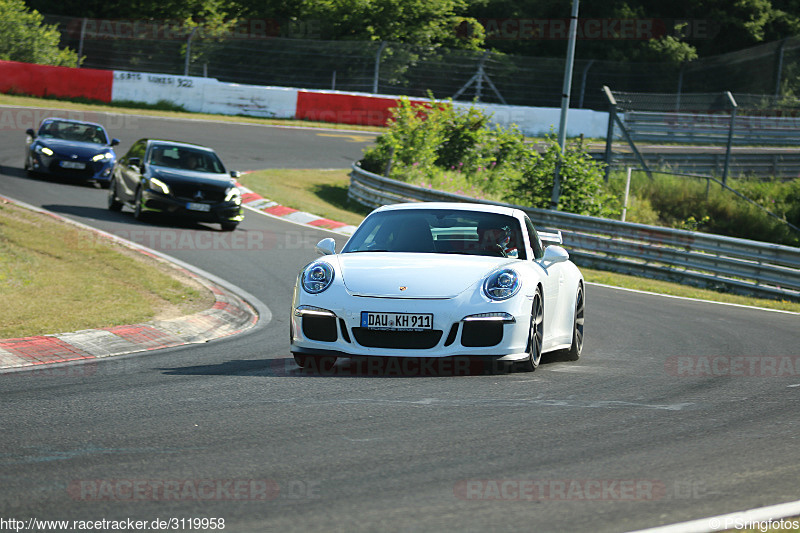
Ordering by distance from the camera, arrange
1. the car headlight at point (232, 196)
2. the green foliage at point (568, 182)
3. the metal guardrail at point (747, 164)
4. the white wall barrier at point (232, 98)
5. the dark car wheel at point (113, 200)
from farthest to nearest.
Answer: the white wall barrier at point (232, 98)
the metal guardrail at point (747, 164)
the green foliage at point (568, 182)
the dark car wheel at point (113, 200)
the car headlight at point (232, 196)

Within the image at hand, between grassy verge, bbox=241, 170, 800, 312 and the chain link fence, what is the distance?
1147 centimetres

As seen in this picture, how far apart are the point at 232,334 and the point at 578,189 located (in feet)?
43.9

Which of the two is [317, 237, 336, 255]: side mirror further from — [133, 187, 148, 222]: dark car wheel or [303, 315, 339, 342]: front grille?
[133, 187, 148, 222]: dark car wheel

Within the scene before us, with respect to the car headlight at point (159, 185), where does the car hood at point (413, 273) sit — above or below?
above

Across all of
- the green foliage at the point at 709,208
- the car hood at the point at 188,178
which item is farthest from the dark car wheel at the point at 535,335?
the green foliage at the point at 709,208

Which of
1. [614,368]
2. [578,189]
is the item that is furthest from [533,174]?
[614,368]

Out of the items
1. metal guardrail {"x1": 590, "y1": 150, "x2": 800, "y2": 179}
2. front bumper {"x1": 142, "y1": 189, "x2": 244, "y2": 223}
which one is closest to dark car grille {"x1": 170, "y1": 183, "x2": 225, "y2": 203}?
front bumper {"x1": 142, "y1": 189, "x2": 244, "y2": 223}

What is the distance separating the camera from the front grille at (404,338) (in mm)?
7371

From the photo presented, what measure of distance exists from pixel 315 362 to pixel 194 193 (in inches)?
441

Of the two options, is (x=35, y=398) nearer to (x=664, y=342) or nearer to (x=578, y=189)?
(x=664, y=342)

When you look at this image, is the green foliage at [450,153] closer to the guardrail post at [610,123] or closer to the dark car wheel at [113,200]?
the guardrail post at [610,123]

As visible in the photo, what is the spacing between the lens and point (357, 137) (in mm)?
38938

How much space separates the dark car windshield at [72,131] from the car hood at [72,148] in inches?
11.9

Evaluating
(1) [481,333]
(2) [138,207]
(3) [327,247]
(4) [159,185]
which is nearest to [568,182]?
(4) [159,185]
